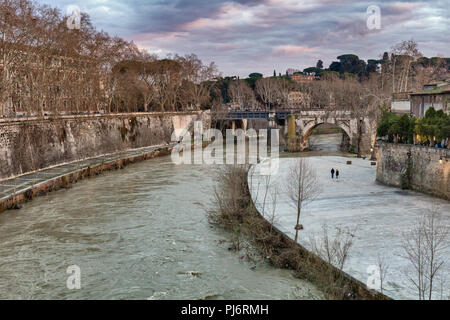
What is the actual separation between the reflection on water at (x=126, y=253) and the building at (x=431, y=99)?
45.2 feet

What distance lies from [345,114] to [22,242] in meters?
33.0

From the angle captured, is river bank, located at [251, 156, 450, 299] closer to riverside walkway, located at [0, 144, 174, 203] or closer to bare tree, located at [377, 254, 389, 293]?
bare tree, located at [377, 254, 389, 293]

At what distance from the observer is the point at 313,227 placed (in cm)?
1409

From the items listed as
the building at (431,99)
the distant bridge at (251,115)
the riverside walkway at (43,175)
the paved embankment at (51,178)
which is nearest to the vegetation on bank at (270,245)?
the paved embankment at (51,178)

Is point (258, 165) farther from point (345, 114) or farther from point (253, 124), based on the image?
point (253, 124)

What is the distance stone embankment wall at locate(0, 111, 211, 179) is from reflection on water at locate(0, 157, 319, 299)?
14.4 feet

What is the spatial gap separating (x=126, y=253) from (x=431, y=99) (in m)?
19.3

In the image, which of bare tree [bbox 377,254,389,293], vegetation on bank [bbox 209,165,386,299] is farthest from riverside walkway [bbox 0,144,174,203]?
bare tree [bbox 377,254,389,293]

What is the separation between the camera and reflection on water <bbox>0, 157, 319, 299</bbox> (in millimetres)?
10820

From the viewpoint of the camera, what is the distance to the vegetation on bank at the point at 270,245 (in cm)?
936

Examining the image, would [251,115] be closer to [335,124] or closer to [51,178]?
[335,124]

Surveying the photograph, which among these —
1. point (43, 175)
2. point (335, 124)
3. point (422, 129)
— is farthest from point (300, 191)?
point (335, 124)

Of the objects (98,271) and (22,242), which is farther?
(22,242)
